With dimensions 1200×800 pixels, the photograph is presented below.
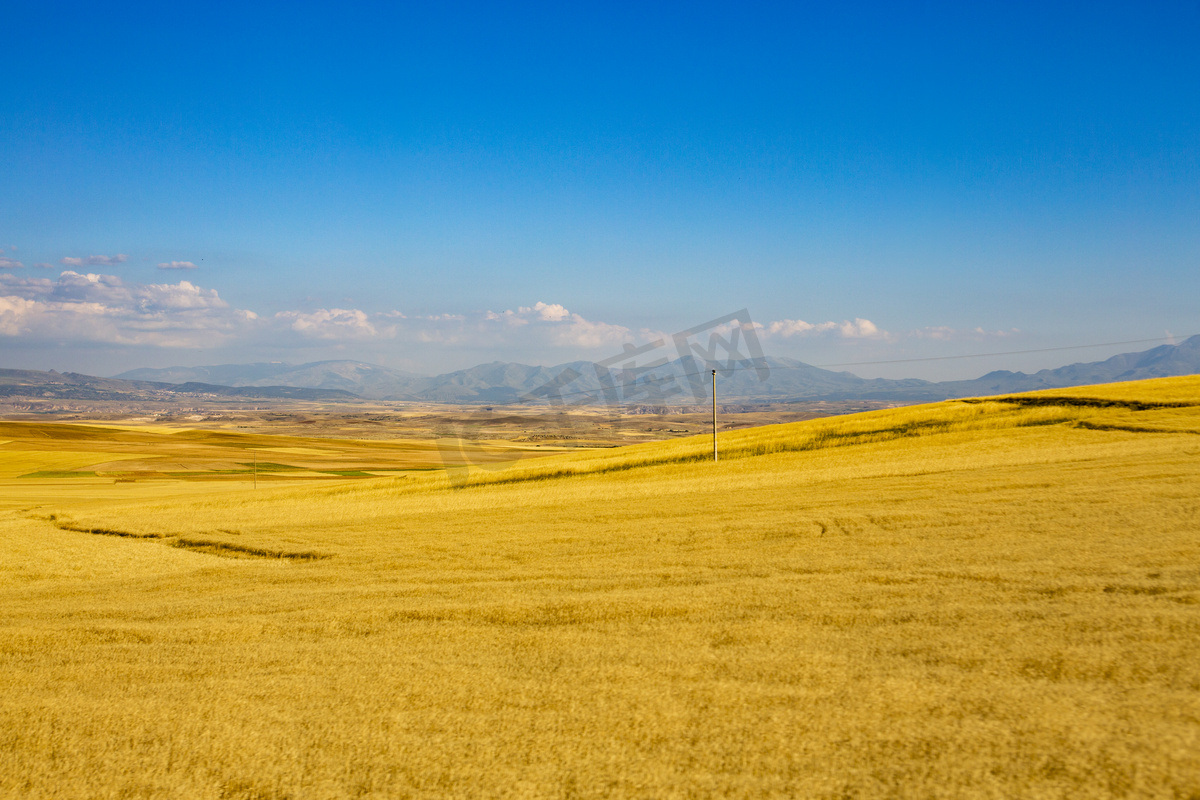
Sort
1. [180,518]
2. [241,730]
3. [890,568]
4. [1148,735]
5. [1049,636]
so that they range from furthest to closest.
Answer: [180,518]
[890,568]
[1049,636]
[241,730]
[1148,735]

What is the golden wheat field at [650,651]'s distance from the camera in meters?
4.95

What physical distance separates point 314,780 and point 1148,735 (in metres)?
6.09

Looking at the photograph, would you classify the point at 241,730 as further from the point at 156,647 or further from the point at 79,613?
the point at 79,613

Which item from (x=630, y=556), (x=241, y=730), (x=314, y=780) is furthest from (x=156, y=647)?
(x=630, y=556)

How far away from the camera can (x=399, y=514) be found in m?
23.7

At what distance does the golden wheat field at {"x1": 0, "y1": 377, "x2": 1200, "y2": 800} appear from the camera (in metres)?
4.95

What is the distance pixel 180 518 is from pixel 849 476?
23915 millimetres

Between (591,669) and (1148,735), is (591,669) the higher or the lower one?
the lower one

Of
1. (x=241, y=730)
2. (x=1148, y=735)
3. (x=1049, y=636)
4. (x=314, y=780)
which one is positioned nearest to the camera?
(x=1148, y=735)

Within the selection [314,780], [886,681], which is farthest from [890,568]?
[314,780]

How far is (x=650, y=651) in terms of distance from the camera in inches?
292

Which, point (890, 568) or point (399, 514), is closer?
point (890, 568)

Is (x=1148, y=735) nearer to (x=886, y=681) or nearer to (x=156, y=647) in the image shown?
(x=886, y=681)

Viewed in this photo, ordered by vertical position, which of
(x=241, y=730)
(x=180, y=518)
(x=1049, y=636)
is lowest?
(x=180, y=518)
